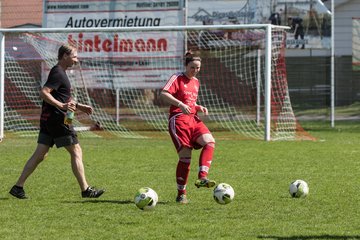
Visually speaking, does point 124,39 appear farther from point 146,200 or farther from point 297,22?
point 146,200

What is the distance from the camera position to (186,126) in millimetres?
9477

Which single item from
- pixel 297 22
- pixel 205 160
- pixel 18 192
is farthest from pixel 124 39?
pixel 205 160

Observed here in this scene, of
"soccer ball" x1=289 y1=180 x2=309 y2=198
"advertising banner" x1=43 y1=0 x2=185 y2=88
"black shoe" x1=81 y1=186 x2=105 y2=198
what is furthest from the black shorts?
"advertising banner" x1=43 y1=0 x2=185 y2=88

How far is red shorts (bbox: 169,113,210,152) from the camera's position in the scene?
30.8ft

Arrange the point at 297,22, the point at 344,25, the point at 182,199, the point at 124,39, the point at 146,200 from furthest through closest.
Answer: the point at 344,25 → the point at 297,22 → the point at 124,39 → the point at 182,199 → the point at 146,200

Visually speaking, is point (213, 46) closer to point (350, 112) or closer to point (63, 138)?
point (350, 112)

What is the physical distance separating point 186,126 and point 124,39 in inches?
544

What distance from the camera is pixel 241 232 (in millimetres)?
7262

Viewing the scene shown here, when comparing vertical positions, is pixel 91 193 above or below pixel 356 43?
below

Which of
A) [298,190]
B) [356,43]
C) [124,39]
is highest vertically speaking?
[124,39]

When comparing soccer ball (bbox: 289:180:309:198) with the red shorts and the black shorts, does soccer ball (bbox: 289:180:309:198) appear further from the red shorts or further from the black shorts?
the black shorts

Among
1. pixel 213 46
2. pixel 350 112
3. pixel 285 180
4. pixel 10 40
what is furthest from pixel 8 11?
pixel 285 180

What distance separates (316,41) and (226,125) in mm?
4128

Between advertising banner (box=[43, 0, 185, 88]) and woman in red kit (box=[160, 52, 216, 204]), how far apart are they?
1315cm
